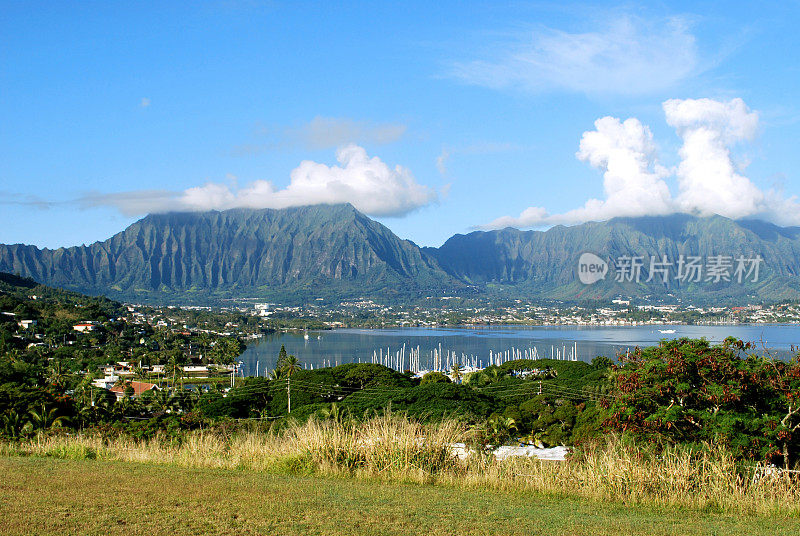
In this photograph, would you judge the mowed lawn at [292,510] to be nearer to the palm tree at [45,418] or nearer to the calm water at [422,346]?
the palm tree at [45,418]

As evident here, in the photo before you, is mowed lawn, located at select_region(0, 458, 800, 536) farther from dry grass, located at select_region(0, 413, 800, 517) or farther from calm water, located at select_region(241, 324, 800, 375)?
calm water, located at select_region(241, 324, 800, 375)

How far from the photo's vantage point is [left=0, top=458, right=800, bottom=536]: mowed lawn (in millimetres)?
4395

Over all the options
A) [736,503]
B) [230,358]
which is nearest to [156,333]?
[230,358]

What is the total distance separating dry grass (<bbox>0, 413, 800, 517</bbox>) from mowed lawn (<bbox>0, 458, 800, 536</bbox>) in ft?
0.90

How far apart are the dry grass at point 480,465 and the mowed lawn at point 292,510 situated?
0.27m

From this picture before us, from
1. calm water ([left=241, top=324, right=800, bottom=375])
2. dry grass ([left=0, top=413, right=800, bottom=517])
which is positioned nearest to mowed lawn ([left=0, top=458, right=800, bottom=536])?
Answer: dry grass ([left=0, top=413, right=800, bottom=517])

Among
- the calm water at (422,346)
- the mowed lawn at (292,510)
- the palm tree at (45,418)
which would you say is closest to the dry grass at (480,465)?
the mowed lawn at (292,510)

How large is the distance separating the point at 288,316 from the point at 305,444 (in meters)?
157

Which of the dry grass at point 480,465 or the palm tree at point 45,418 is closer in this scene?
the dry grass at point 480,465

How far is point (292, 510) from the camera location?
486cm

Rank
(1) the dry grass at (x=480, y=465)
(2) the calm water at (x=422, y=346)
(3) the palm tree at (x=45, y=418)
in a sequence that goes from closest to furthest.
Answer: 1. (1) the dry grass at (x=480, y=465)
2. (3) the palm tree at (x=45, y=418)
3. (2) the calm water at (x=422, y=346)

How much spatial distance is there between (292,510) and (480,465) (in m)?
2.51

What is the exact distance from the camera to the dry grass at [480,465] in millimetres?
5910

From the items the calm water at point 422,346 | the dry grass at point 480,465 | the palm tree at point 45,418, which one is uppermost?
the dry grass at point 480,465
